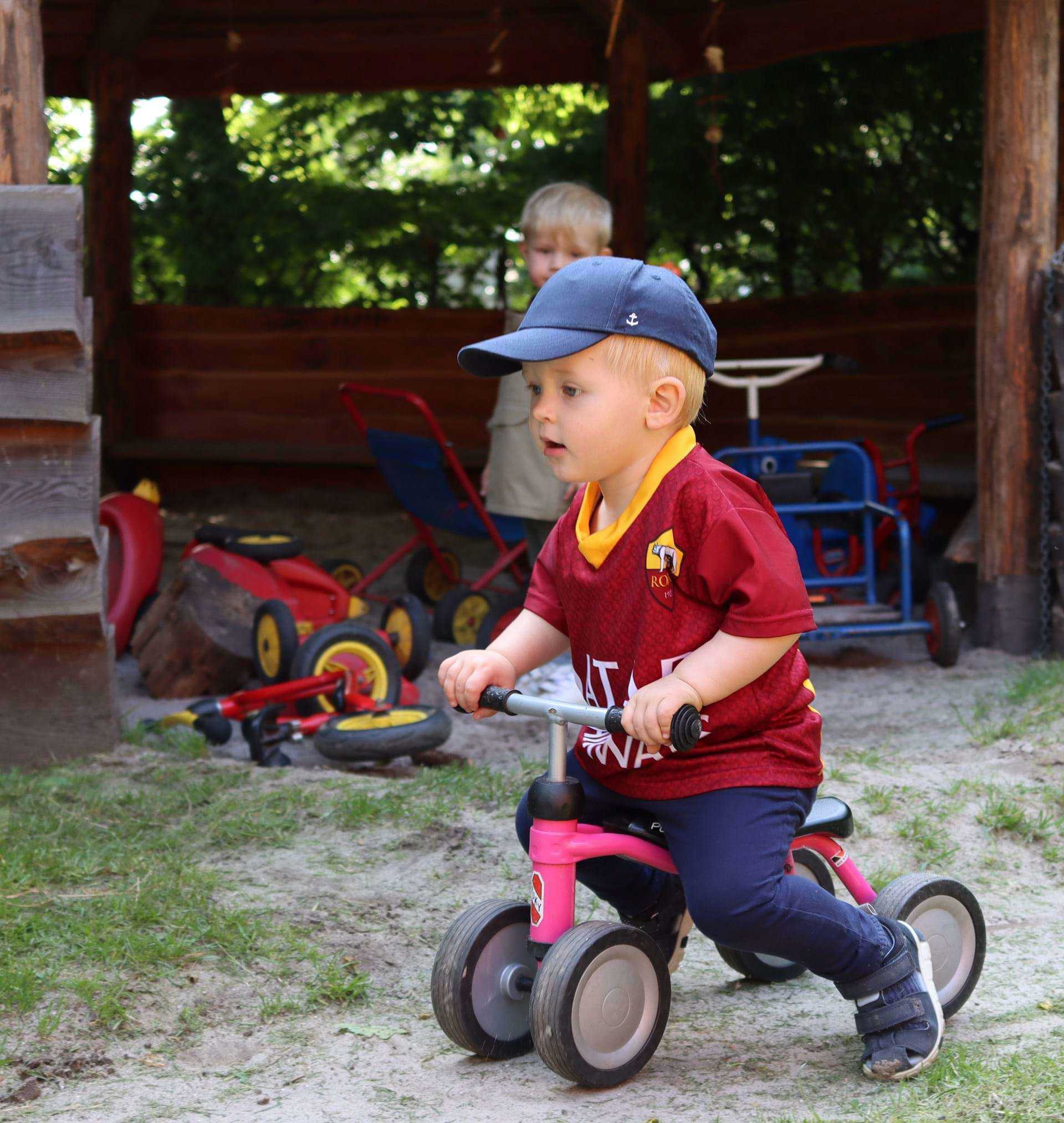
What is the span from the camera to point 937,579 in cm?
657

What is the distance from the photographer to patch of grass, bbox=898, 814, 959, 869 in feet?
9.77

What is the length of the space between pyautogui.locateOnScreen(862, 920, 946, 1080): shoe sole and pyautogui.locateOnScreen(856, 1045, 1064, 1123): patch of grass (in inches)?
0.6

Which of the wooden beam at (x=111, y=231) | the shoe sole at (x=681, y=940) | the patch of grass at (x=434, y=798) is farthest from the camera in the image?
the wooden beam at (x=111, y=231)

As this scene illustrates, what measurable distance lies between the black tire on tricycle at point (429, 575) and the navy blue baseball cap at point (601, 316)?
464 centimetres

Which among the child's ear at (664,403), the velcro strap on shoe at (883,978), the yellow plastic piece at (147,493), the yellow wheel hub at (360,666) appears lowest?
the velcro strap on shoe at (883,978)

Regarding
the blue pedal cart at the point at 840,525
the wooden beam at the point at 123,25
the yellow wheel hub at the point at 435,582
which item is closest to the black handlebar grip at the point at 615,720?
the blue pedal cart at the point at 840,525

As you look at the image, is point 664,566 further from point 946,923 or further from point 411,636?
point 411,636

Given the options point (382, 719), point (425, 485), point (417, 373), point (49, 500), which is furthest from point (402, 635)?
point (417, 373)

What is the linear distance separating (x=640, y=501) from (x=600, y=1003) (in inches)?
28.3

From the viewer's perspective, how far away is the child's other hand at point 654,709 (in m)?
1.74

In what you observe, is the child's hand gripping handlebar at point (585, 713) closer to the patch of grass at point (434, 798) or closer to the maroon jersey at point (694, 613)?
the maroon jersey at point (694, 613)

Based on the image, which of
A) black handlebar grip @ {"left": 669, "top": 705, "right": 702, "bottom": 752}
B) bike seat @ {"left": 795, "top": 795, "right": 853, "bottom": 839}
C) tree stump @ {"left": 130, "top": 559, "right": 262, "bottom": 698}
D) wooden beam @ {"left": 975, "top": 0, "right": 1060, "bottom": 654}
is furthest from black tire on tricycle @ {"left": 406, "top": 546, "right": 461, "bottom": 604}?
black handlebar grip @ {"left": 669, "top": 705, "right": 702, "bottom": 752}

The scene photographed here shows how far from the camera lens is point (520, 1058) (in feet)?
6.98

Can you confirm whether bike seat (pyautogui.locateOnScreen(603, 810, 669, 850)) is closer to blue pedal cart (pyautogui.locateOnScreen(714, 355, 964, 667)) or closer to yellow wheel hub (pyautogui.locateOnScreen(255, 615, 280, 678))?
yellow wheel hub (pyautogui.locateOnScreen(255, 615, 280, 678))
